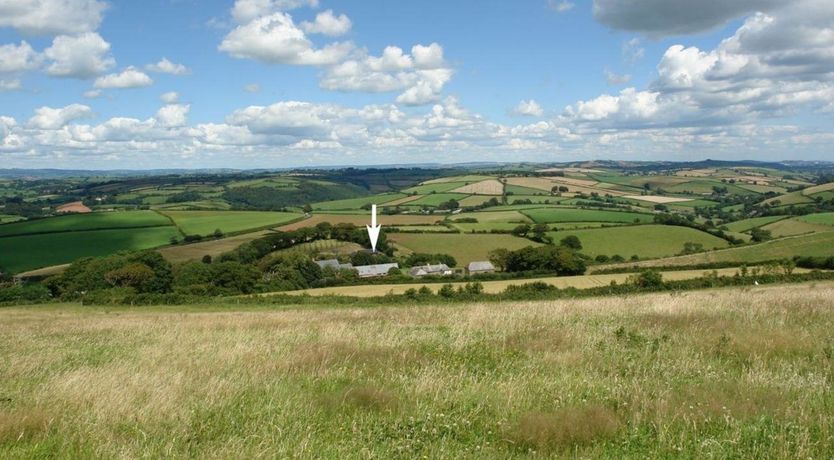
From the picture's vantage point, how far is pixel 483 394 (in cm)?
645

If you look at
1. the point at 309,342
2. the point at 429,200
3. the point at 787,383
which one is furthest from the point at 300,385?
the point at 429,200

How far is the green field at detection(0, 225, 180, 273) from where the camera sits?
80887mm

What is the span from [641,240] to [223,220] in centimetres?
7901

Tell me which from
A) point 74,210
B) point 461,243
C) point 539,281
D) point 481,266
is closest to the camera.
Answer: point 539,281

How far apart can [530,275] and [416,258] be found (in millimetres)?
24268

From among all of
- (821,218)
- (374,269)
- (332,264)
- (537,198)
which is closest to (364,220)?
(332,264)

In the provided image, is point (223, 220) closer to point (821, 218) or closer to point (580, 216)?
point (580, 216)

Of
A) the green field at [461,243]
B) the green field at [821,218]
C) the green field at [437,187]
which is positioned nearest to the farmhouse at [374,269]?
the green field at [461,243]

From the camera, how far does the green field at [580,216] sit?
103m

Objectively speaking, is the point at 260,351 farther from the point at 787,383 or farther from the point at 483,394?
the point at 787,383

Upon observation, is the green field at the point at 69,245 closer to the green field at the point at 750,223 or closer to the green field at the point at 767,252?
the green field at the point at 767,252

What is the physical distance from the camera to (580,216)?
351 feet

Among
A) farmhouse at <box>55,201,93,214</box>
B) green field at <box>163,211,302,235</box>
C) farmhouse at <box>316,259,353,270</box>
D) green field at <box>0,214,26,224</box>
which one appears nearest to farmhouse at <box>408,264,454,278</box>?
farmhouse at <box>316,259,353,270</box>

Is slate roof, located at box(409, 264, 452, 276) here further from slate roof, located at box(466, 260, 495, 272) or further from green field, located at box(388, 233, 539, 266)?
green field, located at box(388, 233, 539, 266)
